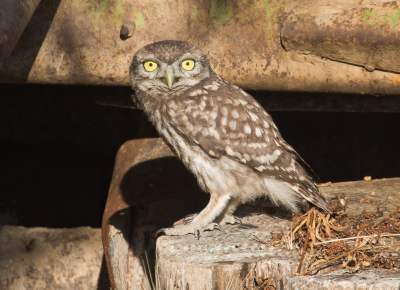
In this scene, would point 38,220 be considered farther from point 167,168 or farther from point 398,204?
point 398,204

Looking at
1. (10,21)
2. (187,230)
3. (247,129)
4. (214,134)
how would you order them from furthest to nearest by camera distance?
(247,129) → (214,134) → (187,230) → (10,21)

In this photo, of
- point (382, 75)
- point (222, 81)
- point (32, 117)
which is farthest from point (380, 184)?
point (32, 117)

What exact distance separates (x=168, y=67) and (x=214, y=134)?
0.56 meters

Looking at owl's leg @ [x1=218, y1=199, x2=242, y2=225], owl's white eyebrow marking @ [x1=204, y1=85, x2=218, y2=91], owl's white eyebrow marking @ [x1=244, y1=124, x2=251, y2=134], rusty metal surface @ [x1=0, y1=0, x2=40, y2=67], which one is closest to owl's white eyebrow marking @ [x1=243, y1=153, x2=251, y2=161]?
owl's white eyebrow marking @ [x1=244, y1=124, x2=251, y2=134]

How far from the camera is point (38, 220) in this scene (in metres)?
5.10

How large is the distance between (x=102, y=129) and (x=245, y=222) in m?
2.35

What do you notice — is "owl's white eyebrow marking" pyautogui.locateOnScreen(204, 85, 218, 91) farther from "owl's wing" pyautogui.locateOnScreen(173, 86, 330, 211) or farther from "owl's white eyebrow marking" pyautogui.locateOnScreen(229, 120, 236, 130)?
"owl's white eyebrow marking" pyautogui.locateOnScreen(229, 120, 236, 130)

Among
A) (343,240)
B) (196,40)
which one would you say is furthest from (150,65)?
(343,240)

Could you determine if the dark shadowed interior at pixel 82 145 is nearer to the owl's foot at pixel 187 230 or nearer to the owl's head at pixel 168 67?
the owl's head at pixel 168 67

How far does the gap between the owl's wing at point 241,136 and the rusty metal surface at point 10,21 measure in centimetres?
112

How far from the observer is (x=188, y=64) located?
2.96 meters

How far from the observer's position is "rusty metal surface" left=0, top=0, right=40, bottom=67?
2469mm

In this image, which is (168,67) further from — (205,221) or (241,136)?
(205,221)

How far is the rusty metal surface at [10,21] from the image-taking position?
8.10 ft
